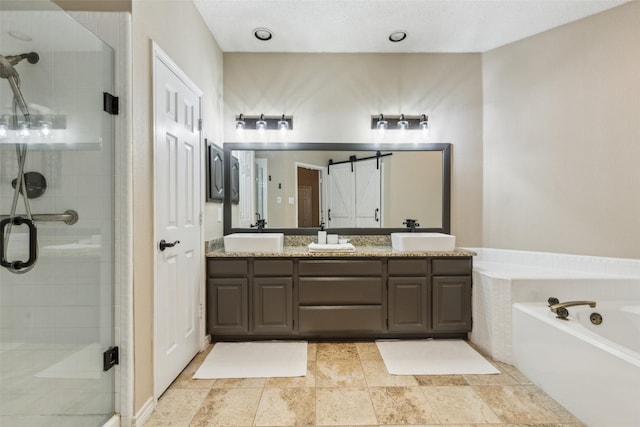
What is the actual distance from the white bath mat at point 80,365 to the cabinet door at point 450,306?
96.2 inches

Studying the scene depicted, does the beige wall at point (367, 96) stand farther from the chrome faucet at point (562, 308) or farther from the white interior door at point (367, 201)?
the chrome faucet at point (562, 308)

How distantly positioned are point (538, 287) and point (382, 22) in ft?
8.39

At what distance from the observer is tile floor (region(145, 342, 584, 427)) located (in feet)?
5.43

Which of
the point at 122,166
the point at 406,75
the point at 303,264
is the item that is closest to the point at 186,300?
the point at 303,264

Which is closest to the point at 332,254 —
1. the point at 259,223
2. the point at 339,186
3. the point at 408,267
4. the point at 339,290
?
the point at 339,290

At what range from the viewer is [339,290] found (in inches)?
101

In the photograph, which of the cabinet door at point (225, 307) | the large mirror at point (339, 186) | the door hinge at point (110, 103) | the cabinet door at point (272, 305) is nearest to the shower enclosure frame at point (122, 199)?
the door hinge at point (110, 103)

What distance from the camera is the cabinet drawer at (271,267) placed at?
2.55 meters

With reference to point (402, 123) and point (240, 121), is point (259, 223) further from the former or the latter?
point (402, 123)

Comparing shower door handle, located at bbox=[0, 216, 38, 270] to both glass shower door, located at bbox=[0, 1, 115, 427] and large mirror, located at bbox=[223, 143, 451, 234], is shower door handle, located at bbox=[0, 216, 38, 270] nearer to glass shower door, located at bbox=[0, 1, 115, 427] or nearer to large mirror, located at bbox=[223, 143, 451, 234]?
glass shower door, located at bbox=[0, 1, 115, 427]

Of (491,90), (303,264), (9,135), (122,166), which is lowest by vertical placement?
(303,264)

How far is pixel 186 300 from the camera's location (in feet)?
7.23

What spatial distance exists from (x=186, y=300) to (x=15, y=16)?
1.86 m

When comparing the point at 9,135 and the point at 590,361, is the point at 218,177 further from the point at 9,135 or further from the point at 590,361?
the point at 590,361
